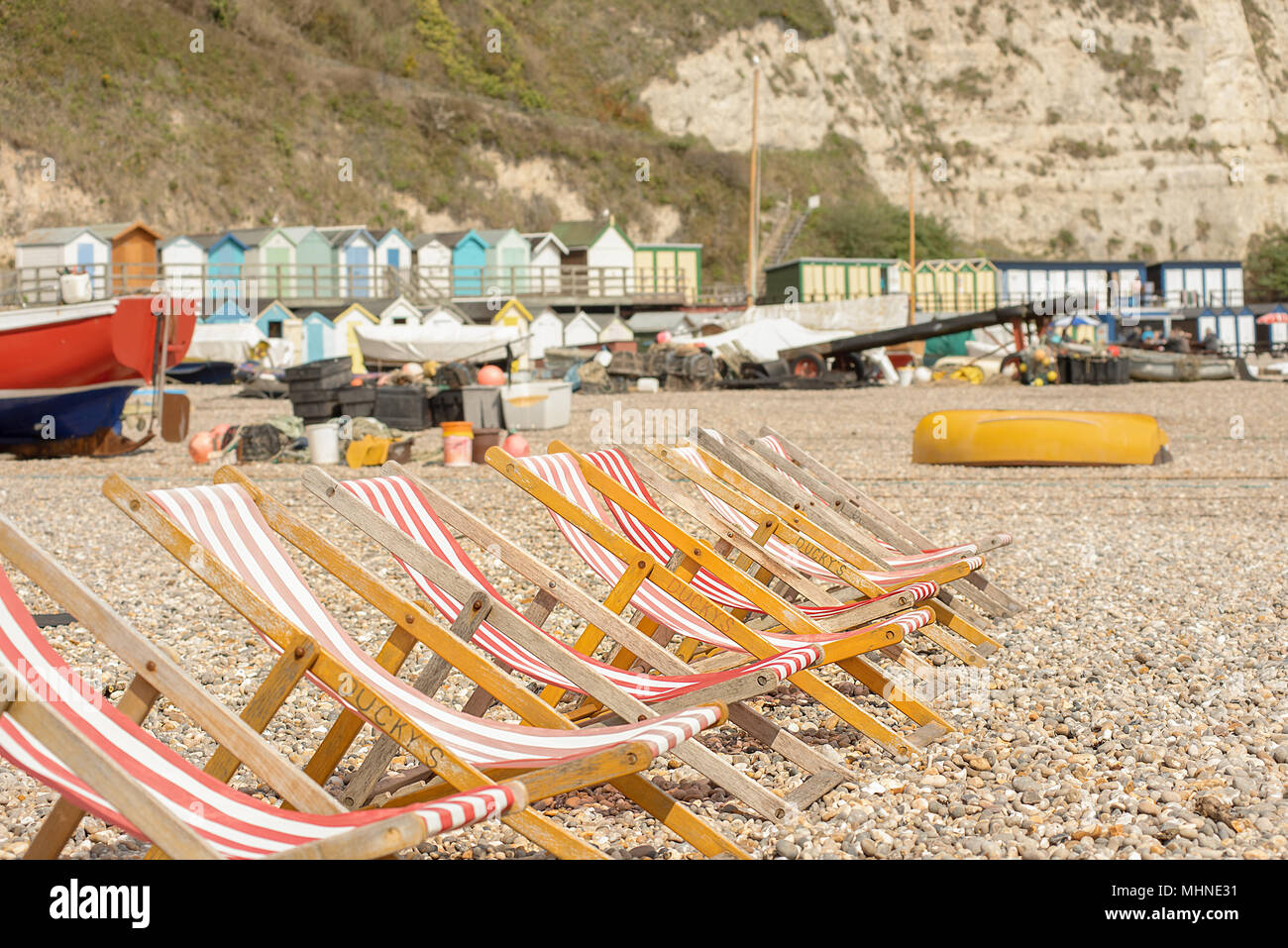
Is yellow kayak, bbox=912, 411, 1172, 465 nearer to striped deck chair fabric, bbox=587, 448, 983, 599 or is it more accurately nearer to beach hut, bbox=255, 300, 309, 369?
striped deck chair fabric, bbox=587, 448, 983, 599

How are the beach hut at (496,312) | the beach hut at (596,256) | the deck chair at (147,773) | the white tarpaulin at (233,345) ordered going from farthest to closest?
1. the beach hut at (596,256)
2. the beach hut at (496,312)
3. the white tarpaulin at (233,345)
4. the deck chair at (147,773)

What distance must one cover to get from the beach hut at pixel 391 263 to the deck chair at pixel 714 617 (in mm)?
42853

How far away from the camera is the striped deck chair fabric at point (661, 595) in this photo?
3.84 meters

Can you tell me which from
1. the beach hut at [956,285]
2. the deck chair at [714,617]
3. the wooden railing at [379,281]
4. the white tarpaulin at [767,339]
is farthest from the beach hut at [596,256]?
the deck chair at [714,617]

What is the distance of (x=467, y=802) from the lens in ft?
6.92

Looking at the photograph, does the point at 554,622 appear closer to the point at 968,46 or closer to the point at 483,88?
the point at 483,88

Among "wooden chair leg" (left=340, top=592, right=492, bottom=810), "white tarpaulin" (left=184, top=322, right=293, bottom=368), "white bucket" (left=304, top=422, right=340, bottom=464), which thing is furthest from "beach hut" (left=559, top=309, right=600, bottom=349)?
"wooden chair leg" (left=340, top=592, right=492, bottom=810)

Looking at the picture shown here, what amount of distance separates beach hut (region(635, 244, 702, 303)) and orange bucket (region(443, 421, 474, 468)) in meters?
39.1

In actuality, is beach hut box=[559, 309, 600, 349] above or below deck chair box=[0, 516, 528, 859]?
above

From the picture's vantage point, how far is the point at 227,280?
138 ft

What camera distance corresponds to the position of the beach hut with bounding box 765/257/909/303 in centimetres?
5197

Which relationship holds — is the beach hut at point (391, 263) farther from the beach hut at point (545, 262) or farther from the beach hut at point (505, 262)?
the beach hut at point (545, 262)

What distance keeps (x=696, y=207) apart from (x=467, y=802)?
58825 millimetres
